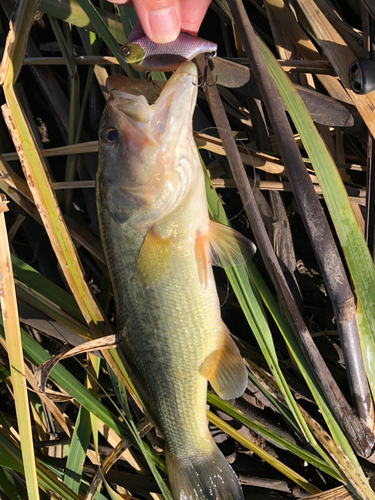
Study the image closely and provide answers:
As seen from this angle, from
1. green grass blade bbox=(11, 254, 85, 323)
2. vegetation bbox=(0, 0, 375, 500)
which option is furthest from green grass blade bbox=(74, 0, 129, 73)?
green grass blade bbox=(11, 254, 85, 323)

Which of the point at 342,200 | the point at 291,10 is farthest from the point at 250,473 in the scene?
the point at 291,10

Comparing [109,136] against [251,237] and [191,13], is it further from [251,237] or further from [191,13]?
[251,237]

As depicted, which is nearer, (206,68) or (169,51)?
(169,51)

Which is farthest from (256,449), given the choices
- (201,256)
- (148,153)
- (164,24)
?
(164,24)

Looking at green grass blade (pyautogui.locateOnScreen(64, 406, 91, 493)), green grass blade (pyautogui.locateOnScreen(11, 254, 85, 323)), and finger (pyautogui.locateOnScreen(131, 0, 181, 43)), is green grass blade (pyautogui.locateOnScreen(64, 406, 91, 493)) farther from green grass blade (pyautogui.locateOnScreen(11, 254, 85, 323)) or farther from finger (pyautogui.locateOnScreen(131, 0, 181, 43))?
finger (pyautogui.locateOnScreen(131, 0, 181, 43))

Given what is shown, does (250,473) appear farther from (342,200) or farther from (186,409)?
(342,200)
